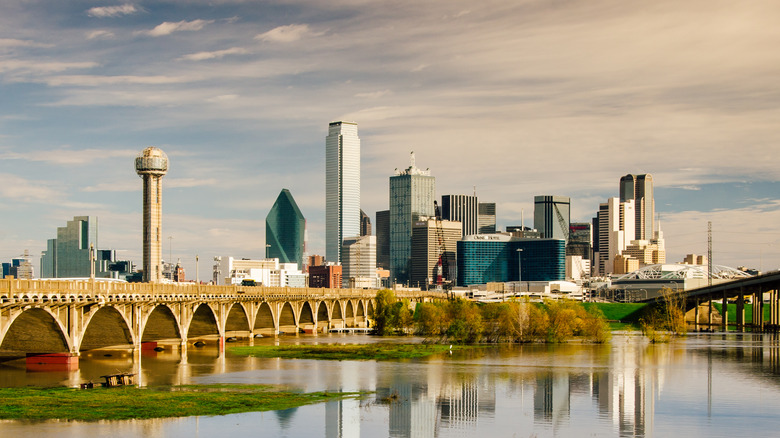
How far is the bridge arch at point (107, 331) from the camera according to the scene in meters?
112

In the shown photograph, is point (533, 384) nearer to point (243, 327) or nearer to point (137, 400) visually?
point (137, 400)

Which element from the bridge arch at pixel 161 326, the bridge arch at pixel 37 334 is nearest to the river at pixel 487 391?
the bridge arch at pixel 37 334

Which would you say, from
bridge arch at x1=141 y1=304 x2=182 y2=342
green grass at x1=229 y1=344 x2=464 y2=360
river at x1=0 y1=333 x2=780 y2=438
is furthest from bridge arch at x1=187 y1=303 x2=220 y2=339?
river at x1=0 y1=333 x2=780 y2=438

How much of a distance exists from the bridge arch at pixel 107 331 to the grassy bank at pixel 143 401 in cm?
3383

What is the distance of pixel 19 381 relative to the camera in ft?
283

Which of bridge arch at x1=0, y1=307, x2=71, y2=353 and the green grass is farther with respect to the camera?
the green grass

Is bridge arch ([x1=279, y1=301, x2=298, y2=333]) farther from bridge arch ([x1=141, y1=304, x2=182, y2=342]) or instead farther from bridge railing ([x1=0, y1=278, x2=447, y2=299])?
bridge arch ([x1=141, y1=304, x2=182, y2=342])

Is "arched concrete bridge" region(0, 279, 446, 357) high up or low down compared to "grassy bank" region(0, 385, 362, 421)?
up

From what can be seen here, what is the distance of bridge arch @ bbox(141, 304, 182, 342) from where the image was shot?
129200 millimetres

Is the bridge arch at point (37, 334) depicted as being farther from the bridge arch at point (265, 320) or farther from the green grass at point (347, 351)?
the bridge arch at point (265, 320)

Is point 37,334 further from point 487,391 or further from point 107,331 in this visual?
point 487,391

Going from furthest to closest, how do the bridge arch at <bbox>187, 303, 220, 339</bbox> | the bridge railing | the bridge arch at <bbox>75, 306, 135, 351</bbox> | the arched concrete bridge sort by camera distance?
the bridge arch at <bbox>187, 303, 220, 339</bbox>, the bridge arch at <bbox>75, 306, 135, 351</bbox>, the arched concrete bridge, the bridge railing

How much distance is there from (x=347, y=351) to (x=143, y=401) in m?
58.5

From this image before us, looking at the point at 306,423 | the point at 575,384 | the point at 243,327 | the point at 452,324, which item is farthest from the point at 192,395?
the point at 243,327
